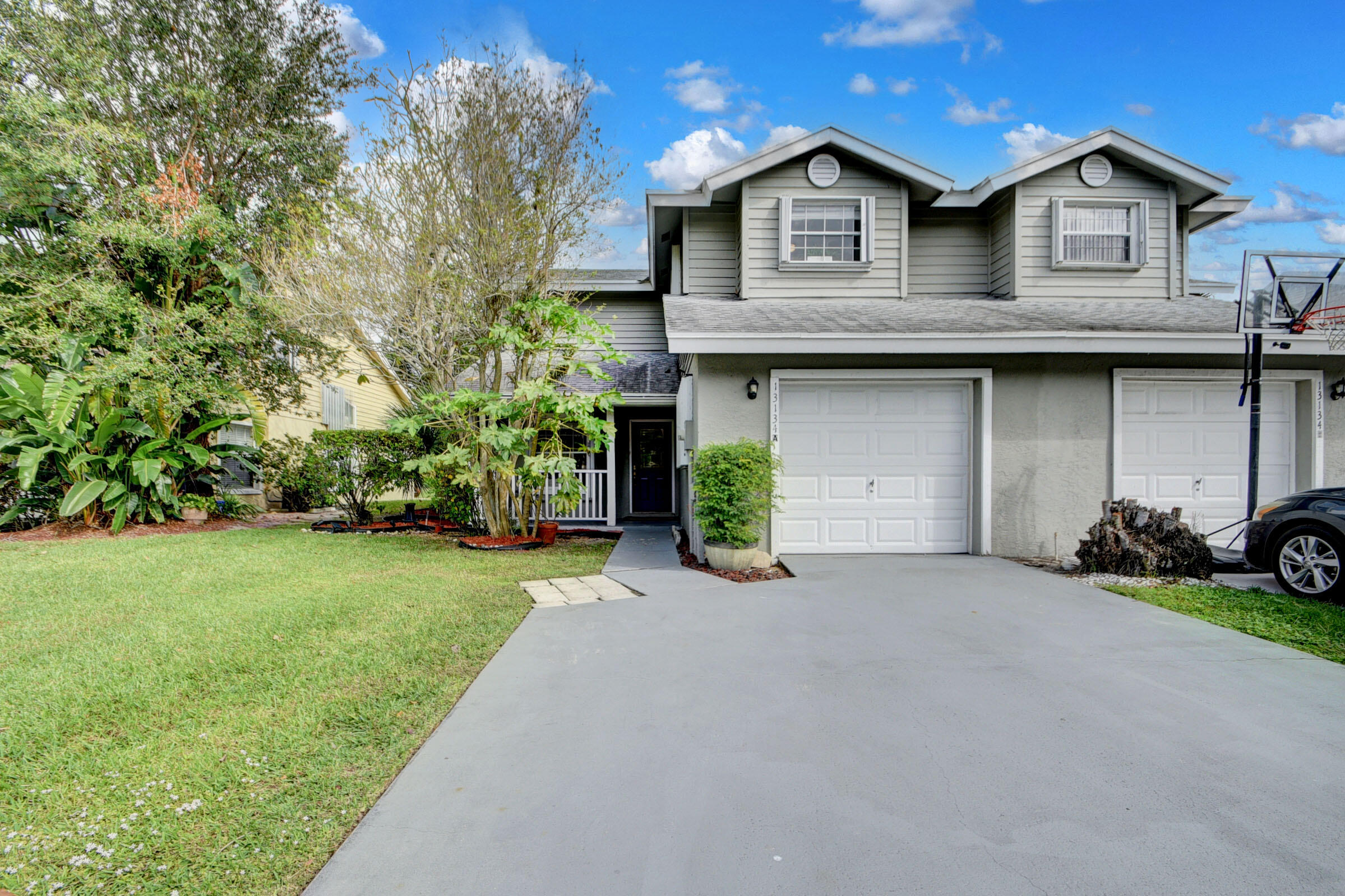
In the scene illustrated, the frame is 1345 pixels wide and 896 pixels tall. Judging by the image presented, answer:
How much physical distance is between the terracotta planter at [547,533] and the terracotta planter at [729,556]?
10.6 ft

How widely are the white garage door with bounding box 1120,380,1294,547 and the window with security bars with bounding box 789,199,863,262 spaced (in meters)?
4.13

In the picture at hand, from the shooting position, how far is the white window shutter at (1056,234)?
9.34 m

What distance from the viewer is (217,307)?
10.5 meters

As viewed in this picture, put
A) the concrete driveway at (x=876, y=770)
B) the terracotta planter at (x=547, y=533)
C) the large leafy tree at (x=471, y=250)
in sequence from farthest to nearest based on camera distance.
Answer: the terracotta planter at (x=547, y=533)
the large leafy tree at (x=471, y=250)
the concrete driveway at (x=876, y=770)

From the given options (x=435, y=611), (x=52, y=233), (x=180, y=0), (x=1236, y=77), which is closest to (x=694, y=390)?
(x=435, y=611)

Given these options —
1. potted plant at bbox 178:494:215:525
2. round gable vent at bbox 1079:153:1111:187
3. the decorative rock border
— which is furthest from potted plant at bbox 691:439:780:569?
potted plant at bbox 178:494:215:525

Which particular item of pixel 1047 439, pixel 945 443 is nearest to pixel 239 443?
pixel 945 443

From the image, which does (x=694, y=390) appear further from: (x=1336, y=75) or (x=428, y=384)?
(x=1336, y=75)

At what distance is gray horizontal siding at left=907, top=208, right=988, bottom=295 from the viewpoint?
33.1ft

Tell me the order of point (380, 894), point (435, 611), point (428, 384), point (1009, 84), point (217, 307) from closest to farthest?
point (380, 894), point (435, 611), point (428, 384), point (217, 307), point (1009, 84)

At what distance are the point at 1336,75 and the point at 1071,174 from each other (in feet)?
23.0

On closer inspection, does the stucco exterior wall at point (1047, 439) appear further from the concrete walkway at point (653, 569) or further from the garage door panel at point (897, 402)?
the concrete walkway at point (653, 569)

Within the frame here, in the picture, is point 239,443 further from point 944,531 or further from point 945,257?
point 945,257

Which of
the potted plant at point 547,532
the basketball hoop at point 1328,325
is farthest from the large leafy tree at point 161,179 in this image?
the basketball hoop at point 1328,325
